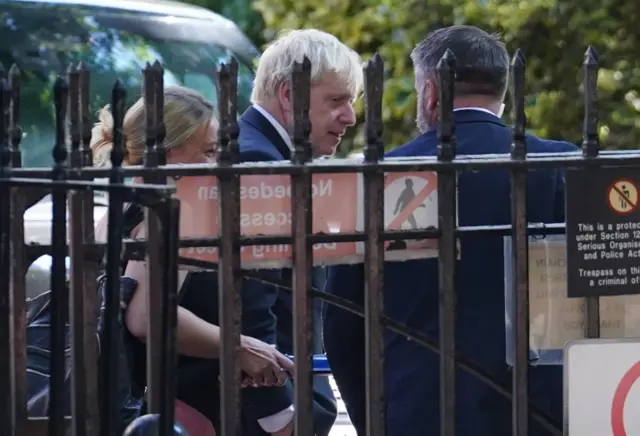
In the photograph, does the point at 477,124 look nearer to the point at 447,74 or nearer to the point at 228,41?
the point at 447,74

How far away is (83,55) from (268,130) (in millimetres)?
3324

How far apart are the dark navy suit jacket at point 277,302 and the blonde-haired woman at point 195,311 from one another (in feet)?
0.35

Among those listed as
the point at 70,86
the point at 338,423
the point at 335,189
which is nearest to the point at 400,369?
the point at 335,189

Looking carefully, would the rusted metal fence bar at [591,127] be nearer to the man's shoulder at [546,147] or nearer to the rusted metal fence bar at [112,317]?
the man's shoulder at [546,147]

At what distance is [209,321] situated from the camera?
3662mm

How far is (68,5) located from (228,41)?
98cm

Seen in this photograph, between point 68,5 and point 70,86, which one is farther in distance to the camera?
point 68,5

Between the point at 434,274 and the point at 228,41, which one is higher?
the point at 228,41

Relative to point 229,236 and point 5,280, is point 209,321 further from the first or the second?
point 5,280

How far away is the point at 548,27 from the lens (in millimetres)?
10672

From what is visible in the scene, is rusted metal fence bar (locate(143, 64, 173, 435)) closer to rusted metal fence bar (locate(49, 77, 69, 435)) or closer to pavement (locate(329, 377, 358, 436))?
rusted metal fence bar (locate(49, 77, 69, 435))

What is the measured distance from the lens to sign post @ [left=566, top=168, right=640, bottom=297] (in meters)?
3.12

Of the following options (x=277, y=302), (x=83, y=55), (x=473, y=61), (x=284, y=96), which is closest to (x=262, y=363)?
(x=277, y=302)

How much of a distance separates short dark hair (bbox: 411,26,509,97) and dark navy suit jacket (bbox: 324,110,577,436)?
0.11 meters
